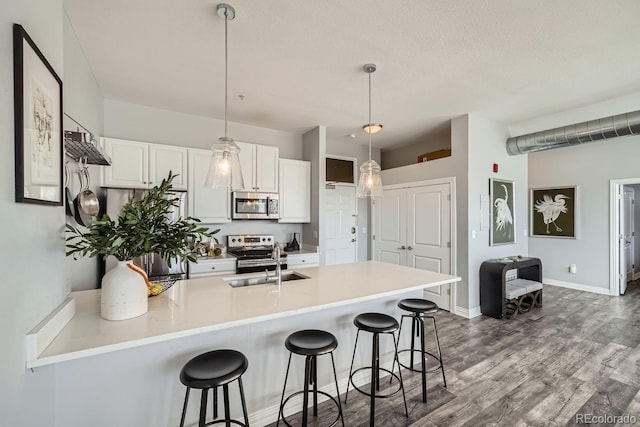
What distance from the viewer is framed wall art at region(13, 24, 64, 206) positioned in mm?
995

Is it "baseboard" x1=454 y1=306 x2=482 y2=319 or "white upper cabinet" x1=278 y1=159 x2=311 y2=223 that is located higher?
"white upper cabinet" x1=278 y1=159 x2=311 y2=223

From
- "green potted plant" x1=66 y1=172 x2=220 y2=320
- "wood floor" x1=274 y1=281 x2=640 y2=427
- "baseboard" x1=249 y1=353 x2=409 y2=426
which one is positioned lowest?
"wood floor" x1=274 y1=281 x2=640 y2=427

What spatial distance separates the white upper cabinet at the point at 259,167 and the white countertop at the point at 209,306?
6.22 feet

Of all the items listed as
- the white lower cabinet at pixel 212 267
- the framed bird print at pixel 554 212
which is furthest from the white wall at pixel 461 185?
the white lower cabinet at pixel 212 267

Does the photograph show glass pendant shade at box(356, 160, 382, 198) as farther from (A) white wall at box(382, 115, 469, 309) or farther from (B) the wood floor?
(A) white wall at box(382, 115, 469, 309)

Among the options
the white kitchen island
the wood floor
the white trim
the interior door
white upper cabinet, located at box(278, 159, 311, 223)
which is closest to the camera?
the white trim

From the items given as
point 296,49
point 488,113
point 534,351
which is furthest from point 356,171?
point 534,351

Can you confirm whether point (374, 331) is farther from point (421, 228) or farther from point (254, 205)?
point (421, 228)

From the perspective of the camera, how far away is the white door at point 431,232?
13.5 feet

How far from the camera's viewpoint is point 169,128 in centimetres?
377

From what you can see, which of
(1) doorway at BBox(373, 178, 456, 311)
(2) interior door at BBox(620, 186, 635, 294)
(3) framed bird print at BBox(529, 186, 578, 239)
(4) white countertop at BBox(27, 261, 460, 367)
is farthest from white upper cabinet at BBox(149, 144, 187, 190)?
(2) interior door at BBox(620, 186, 635, 294)

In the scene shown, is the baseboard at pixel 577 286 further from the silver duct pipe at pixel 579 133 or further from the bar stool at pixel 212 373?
the bar stool at pixel 212 373

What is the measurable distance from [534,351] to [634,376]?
0.69 meters

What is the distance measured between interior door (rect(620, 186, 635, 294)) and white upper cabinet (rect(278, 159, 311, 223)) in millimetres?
5594
